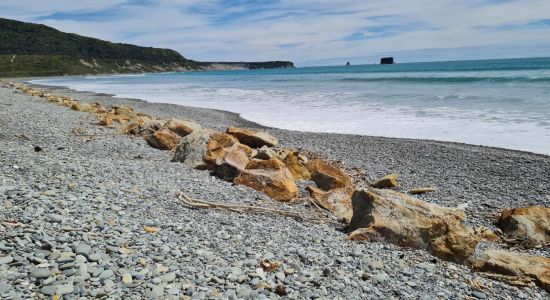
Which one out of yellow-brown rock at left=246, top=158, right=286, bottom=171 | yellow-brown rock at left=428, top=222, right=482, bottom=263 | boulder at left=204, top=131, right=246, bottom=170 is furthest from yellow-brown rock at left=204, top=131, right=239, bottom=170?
yellow-brown rock at left=428, top=222, right=482, bottom=263

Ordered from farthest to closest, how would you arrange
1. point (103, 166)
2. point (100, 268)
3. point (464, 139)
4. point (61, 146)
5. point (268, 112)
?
1. point (268, 112)
2. point (464, 139)
3. point (61, 146)
4. point (103, 166)
5. point (100, 268)

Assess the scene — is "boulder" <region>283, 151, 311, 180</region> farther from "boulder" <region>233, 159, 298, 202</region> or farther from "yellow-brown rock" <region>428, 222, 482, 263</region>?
"yellow-brown rock" <region>428, 222, 482, 263</region>

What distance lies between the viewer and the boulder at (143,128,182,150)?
10016 mm

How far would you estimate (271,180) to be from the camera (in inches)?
272

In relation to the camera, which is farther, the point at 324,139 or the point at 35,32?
the point at 35,32

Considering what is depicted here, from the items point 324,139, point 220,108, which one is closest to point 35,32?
point 220,108

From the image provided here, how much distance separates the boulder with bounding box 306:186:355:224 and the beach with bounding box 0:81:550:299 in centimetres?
27

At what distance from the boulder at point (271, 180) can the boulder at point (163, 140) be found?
3228 millimetres

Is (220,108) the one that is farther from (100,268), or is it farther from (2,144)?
(100,268)

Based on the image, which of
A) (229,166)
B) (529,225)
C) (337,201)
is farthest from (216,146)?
(529,225)

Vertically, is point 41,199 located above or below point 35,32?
below

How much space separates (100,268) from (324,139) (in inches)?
385

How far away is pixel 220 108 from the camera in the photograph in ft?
73.4

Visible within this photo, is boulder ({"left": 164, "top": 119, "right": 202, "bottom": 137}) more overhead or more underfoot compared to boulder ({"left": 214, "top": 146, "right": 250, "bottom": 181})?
more overhead
